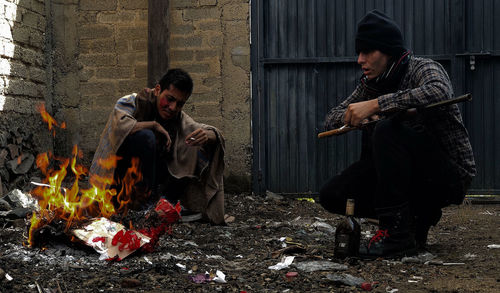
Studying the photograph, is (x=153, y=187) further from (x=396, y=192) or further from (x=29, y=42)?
(x=29, y=42)

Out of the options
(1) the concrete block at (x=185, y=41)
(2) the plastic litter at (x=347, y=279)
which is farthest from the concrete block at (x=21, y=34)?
(2) the plastic litter at (x=347, y=279)

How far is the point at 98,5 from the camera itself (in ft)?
23.1

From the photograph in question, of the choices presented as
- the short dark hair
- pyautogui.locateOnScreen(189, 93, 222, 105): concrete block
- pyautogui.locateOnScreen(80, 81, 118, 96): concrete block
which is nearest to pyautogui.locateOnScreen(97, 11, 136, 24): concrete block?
pyautogui.locateOnScreen(80, 81, 118, 96): concrete block

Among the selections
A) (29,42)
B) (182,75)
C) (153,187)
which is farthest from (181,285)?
(29,42)

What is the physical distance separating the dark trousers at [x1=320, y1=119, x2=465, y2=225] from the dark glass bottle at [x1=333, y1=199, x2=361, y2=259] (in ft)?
0.66

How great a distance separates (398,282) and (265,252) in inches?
41.4

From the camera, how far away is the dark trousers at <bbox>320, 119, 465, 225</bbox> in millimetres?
3543

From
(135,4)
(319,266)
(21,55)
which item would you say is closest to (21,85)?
(21,55)

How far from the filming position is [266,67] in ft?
22.8

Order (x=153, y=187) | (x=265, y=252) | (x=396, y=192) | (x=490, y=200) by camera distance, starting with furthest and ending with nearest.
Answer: (x=490, y=200) → (x=153, y=187) → (x=265, y=252) → (x=396, y=192)

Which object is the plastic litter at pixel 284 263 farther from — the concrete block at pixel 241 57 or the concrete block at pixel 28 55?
the concrete block at pixel 28 55

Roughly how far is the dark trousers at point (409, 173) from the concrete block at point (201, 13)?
3.52 metres

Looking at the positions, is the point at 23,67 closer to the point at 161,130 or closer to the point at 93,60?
the point at 93,60

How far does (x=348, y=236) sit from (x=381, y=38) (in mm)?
1301
